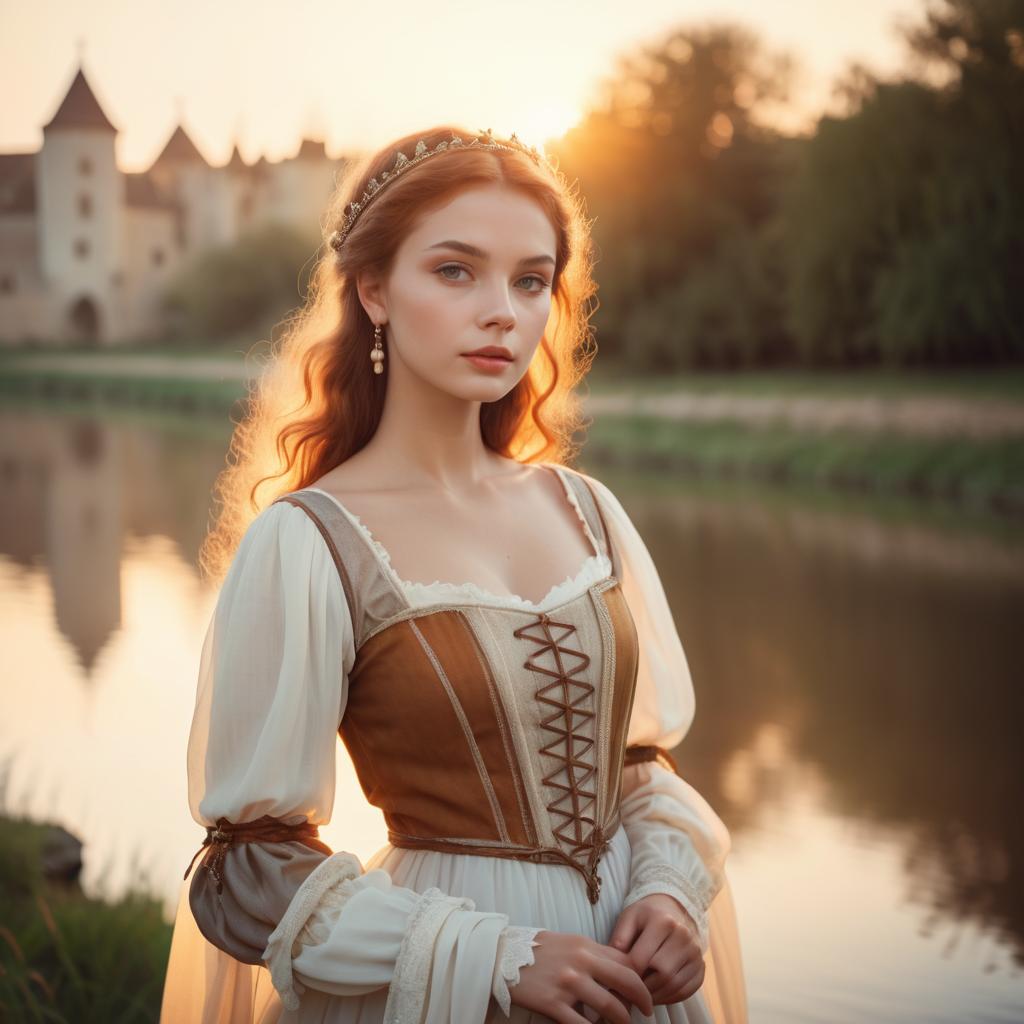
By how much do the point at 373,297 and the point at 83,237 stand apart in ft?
60.7

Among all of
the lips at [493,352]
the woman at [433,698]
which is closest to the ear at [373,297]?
the woman at [433,698]

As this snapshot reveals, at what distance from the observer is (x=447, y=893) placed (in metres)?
1.31

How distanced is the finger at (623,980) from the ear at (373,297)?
662 millimetres

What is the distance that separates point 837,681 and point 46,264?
12.6 metres

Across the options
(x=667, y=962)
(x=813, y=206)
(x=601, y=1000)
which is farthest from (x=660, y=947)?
(x=813, y=206)

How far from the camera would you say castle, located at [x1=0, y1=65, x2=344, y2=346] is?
53.7 feet

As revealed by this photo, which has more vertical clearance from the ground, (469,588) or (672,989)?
(469,588)

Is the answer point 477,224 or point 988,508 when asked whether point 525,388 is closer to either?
point 477,224

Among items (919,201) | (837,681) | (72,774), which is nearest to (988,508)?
(919,201)

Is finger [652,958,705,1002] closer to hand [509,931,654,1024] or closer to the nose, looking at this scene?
hand [509,931,654,1024]

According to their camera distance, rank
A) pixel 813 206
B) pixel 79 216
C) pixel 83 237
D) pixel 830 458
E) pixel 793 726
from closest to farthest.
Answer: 1. pixel 793 726
2. pixel 830 458
3. pixel 813 206
4. pixel 79 216
5. pixel 83 237

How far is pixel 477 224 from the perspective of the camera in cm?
135

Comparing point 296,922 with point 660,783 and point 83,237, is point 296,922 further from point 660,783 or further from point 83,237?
point 83,237

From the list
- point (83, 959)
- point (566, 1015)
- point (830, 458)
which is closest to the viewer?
point (566, 1015)
